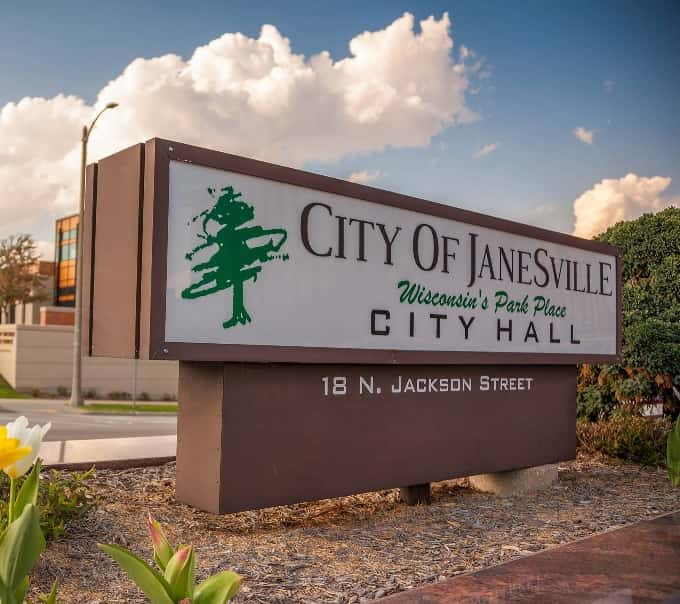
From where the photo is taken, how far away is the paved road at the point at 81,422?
15894mm

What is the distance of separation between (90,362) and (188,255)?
1220 inches

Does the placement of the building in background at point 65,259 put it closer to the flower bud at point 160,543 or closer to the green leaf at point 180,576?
the flower bud at point 160,543

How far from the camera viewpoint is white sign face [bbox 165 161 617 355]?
4.83 m

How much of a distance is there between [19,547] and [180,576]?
1.63 ft

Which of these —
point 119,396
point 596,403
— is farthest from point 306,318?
point 119,396

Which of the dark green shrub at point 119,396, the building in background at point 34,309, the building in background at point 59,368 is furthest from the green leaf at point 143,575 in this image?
the building in background at point 34,309

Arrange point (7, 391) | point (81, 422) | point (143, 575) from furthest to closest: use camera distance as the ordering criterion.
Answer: point (7, 391) → point (81, 422) → point (143, 575)

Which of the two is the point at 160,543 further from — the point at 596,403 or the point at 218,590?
the point at 596,403

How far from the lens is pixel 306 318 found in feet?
17.7

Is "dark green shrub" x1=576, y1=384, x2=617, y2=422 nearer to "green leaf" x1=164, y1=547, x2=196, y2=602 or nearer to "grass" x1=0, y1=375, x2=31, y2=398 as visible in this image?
"green leaf" x1=164, y1=547, x2=196, y2=602

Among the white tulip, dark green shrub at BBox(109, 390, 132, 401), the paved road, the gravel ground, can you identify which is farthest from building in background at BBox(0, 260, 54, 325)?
the white tulip

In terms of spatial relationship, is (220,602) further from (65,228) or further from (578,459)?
(65,228)

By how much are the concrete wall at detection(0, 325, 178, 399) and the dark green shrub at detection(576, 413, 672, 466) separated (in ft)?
89.3

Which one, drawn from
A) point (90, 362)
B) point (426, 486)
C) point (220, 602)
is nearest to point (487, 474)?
point (426, 486)
